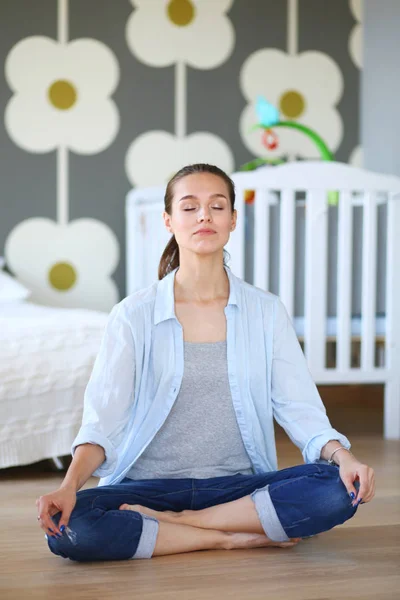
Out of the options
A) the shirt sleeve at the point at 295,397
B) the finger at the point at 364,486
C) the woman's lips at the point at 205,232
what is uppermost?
the woman's lips at the point at 205,232

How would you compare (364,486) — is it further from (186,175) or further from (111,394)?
(186,175)

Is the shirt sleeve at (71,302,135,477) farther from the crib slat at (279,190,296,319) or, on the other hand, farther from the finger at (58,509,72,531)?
the crib slat at (279,190,296,319)

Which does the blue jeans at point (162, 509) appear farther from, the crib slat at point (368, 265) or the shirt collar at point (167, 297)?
the crib slat at point (368, 265)

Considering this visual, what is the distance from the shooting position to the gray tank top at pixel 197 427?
1506 millimetres

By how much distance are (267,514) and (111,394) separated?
33 centimetres

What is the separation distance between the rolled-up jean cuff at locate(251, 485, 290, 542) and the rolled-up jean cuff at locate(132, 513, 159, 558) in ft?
0.57

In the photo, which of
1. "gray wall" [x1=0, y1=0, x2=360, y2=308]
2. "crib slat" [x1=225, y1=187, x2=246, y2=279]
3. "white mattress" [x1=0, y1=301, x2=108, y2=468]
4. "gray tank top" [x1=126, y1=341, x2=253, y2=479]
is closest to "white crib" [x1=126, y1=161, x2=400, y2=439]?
"crib slat" [x1=225, y1=187, x2=246, y2=279]

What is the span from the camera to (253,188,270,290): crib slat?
8.24 feet

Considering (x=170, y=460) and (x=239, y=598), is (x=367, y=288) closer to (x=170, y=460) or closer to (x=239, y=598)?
(x=170, y=460)

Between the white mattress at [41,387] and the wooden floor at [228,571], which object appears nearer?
the wooden floor at [228,571]

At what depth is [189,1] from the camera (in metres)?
3.36

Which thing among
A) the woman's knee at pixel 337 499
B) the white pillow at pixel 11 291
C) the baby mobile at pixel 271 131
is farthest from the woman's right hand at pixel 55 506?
the baby mobile at pixel 271 131

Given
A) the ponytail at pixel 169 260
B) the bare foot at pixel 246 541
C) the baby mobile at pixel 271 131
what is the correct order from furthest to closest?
1. the baby mobile at pixel 271 131
2. the ponytail at pixel 169 260
3. the bare foot at pixel 246 541

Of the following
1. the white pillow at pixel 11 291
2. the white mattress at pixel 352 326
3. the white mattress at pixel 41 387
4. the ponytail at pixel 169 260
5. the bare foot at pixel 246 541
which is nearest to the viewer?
the bare foot at pixel 246 541
